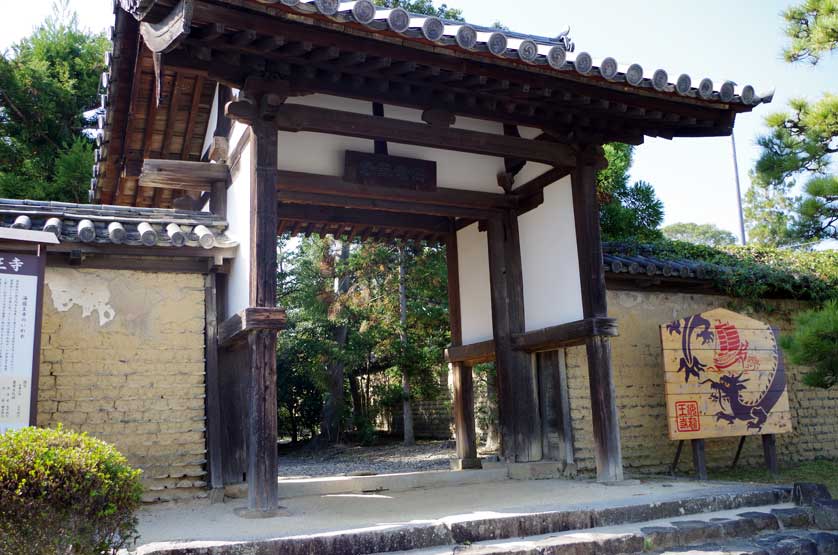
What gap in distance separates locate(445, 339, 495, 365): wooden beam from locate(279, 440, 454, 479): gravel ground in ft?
9.10

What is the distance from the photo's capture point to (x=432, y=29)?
573 centimetres

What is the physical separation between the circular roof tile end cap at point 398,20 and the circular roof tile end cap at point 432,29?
157mm

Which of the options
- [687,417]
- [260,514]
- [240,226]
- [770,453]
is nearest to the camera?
[260,514]

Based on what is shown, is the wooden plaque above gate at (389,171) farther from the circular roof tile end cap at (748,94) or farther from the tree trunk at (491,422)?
the tree trunk at (491,422)

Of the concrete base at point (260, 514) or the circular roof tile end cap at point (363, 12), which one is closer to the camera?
the circular roof tile end cap at point (363, 12)

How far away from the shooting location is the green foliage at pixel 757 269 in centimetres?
1010

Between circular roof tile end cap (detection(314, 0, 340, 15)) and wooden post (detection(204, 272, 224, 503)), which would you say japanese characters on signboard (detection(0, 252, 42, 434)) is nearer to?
wooden post (detection(204, 272, 224, 503))

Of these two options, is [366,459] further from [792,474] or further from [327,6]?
[327,6]

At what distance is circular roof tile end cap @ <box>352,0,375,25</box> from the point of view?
5402mm

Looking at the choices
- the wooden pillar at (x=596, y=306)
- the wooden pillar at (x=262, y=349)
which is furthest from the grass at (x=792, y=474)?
the wooden pillar at (x=262, y=349)

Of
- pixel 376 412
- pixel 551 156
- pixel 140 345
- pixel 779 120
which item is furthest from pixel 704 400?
pixel 376 412

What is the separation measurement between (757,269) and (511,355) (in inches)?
163

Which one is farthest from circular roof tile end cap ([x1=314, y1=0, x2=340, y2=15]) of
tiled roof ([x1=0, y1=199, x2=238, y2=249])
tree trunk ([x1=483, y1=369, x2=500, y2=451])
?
tree trunk ([x1=483, y1=369, x2=500, y2=451])

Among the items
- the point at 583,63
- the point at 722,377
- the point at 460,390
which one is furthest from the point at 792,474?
the point at 583,63
